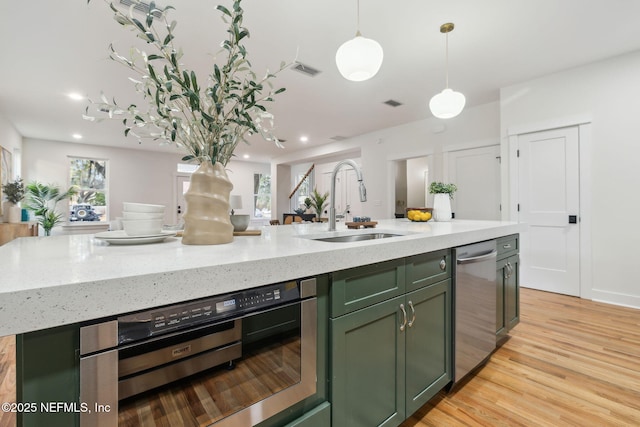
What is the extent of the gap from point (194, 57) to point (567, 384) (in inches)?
166

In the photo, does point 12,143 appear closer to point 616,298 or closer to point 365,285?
point 365,285

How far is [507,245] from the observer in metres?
2.15

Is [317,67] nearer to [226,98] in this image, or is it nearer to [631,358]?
[226,98]

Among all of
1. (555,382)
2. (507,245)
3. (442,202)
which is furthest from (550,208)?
(555,382)

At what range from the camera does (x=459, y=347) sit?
157 centimetres

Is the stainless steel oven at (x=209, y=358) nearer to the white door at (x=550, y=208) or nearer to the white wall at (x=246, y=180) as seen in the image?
the white door at (x=550, y=208)

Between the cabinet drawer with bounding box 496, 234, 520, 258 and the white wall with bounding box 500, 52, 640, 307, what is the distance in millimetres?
1851

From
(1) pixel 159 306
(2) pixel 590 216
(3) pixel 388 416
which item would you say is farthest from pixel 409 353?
(2) pixel 590 216

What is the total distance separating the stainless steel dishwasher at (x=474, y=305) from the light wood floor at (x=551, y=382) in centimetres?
16

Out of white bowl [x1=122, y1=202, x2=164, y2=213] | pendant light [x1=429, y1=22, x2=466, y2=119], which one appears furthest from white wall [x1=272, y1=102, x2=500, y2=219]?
white bowl [x1=122, y1=202, x2=164, y2=213]

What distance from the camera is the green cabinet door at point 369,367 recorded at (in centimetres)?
101

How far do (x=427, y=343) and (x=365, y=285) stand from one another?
57cm

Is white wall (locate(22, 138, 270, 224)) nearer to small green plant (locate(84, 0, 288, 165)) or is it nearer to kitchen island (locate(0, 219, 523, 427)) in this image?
small green plant (locate(84, 0, 288, 165))

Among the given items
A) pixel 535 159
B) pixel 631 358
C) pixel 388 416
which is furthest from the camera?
pixel 535 159
